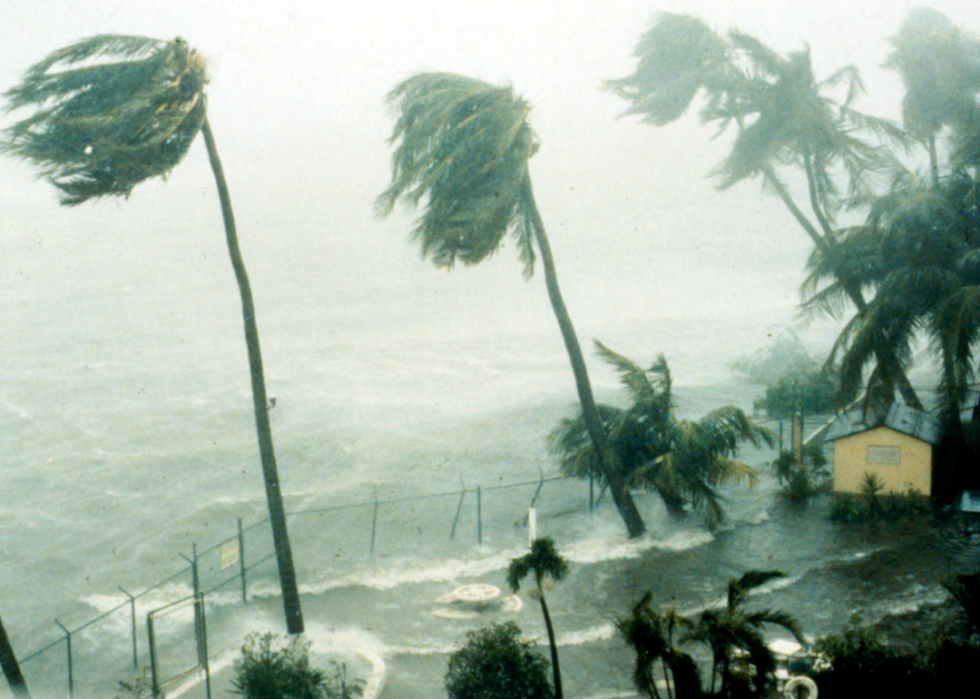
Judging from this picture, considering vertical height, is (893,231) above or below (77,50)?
below

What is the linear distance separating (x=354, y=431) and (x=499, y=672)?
3855 centimetres

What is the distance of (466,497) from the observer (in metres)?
33.5

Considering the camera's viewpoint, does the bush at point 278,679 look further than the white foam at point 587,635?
No

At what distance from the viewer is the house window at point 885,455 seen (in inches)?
827

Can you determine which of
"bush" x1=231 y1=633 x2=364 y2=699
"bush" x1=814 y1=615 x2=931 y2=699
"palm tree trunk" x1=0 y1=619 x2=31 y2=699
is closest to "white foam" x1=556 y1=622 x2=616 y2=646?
"bush" x1=231 y1=633 x2=364 y2=699

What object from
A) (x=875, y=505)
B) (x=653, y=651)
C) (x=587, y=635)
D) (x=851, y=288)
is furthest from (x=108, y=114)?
(x=851, y=288)

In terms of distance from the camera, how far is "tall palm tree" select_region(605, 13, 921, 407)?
25.3m

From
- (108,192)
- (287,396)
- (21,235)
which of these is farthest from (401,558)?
(21,235)

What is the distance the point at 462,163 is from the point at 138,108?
24.4ft

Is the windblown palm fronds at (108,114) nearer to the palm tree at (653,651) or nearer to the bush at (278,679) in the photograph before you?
the bush at (278,679)

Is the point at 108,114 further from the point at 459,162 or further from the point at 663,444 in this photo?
the point at 663,444

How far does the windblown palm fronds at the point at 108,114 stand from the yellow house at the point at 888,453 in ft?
54.7

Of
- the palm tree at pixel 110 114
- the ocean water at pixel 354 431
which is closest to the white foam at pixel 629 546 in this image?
the ocean water at pixel 354 431

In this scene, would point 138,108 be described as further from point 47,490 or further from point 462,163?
point 47,490
